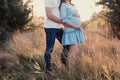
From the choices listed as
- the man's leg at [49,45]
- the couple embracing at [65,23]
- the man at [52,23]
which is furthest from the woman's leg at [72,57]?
the man's leg at [49,45]

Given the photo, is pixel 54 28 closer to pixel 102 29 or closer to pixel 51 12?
pixel 51 12

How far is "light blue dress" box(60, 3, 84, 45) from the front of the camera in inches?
268

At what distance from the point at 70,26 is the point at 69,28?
7 centimetres

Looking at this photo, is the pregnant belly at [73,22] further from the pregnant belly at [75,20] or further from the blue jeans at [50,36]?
the blue jeans at [50,36]

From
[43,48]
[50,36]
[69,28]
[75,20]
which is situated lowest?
[43,48]

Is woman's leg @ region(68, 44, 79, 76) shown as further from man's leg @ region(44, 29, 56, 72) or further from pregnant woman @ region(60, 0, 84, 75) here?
man's leg @ region(44, 29, 56, 72)

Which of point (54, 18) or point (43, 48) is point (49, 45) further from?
point (43, 48)

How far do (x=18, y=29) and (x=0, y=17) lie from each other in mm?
925

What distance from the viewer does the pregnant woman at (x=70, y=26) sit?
267 inches

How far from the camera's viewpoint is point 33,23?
15.9m

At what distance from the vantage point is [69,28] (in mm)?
6844

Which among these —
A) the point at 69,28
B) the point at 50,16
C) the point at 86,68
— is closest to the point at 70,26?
the point at 69,28

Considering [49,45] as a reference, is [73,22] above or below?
above

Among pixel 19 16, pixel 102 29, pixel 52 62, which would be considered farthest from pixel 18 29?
pixel 52 62
